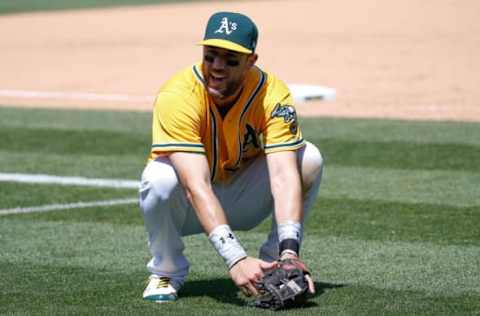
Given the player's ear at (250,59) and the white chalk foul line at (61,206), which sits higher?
the player's ear at (250,59)

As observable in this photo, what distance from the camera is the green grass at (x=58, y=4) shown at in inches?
1198

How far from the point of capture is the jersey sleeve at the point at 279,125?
18.7ft

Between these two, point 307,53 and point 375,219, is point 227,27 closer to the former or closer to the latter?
point 375,219

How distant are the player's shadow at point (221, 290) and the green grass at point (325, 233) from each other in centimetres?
1

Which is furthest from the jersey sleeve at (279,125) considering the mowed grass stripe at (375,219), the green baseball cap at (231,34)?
the mowed grass stripe at (375,219)

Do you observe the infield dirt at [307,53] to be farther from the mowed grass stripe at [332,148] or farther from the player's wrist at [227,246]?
the player's wrist at [227,246]

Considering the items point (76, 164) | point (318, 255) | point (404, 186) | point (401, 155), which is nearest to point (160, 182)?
point (318, 255)

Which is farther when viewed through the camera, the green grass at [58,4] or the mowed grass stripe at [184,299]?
the green grass at [58,4]

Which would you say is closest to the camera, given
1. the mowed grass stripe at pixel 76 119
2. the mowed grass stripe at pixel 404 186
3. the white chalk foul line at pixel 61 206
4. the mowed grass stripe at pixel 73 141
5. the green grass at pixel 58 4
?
the white chalk foul line at pixel 61 206

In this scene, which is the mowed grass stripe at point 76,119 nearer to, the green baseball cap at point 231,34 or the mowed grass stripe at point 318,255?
the mowed grass stripe at point 318,255

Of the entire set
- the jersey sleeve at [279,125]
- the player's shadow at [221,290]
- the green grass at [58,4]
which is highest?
the jersey sleeve at [279,125]

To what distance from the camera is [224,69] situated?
5.52 meters

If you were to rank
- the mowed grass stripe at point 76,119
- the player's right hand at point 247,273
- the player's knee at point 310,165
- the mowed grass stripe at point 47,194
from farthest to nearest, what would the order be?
the mowed grass stripe at point 76,119
the mowed grass stripe at point 47,194
the player's knee at point 310,165
the player's right hand at point 247,273

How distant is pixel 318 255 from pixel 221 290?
1.03 metres
